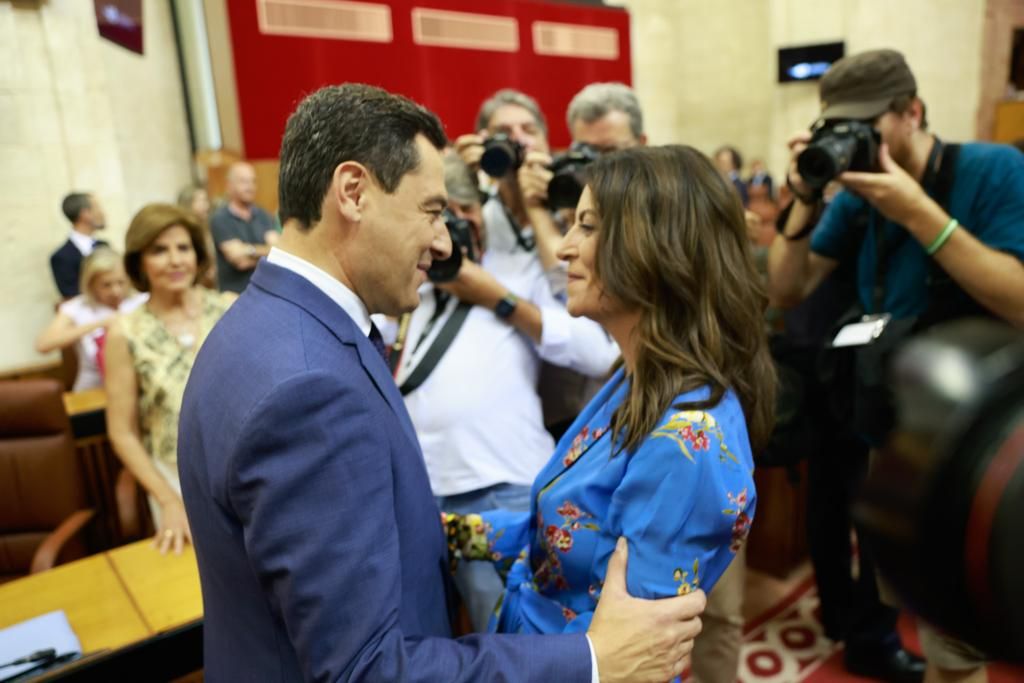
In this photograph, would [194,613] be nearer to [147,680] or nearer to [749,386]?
[147,680]

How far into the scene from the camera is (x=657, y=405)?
3.16 ft

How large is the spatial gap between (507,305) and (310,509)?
927 millimetres

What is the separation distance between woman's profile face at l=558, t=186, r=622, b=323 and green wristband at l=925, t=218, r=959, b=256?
81 centimetres

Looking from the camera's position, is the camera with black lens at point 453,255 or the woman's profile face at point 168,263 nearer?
the camera with black lens at point 453,255

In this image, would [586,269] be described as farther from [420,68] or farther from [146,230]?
[420,68]

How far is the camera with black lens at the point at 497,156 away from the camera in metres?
1.72

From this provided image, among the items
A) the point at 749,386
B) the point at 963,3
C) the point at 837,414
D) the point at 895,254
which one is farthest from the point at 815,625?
the point at 963,3

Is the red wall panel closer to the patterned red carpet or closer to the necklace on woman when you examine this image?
the necklace on woman

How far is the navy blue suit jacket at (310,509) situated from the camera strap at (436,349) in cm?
62

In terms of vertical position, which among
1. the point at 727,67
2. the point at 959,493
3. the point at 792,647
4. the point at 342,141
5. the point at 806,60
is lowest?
the point at 792,647

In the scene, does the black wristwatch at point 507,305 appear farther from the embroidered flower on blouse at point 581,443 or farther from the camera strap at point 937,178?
the camera strap at point 937,178

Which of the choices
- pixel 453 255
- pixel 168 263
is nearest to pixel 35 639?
pixel 453 255

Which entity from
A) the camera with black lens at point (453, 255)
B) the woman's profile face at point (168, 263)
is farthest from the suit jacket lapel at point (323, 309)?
the woman's profile face at point (168, 263)

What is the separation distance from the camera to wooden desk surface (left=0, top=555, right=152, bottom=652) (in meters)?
1.32
